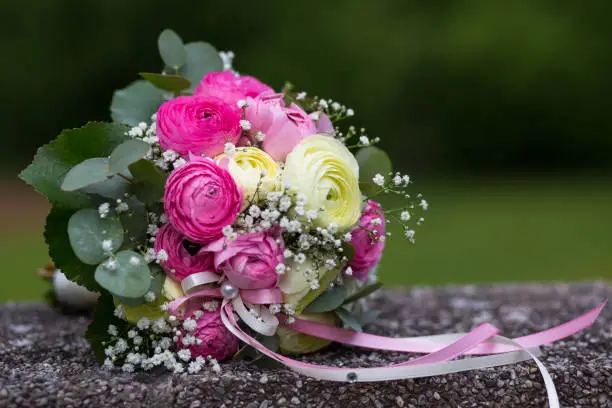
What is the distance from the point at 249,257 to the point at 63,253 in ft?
1.43

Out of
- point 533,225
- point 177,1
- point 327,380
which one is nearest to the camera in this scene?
point 327,380

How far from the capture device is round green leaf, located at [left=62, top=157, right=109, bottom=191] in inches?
66.4

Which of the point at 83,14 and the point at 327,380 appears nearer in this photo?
the point at 327,380

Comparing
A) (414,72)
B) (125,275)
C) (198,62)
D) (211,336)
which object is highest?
(414,72)

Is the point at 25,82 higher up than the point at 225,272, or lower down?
higher up

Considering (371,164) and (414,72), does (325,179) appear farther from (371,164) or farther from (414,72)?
(414,72)

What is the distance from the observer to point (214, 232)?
69.9 inches

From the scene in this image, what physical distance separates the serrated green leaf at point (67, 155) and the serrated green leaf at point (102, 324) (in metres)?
0.25

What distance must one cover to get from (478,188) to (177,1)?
442 cm

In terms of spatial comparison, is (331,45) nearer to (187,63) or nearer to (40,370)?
Answer: (187,63)

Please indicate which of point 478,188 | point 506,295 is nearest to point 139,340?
point 506,295

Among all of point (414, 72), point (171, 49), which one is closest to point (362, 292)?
point (171, 49)

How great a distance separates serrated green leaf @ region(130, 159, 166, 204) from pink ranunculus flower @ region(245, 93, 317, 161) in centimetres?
28

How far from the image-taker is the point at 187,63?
2.33 metres
